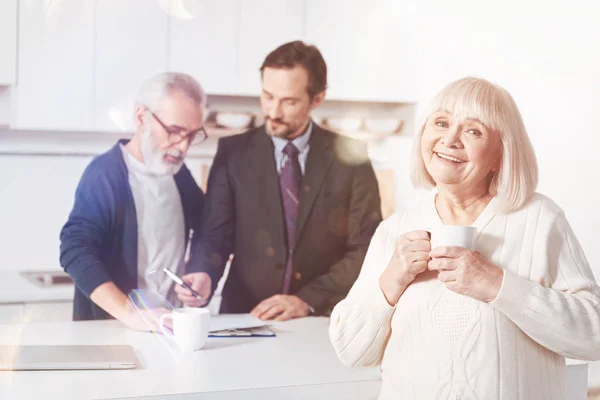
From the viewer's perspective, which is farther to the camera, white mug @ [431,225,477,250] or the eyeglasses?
the eyeglasses

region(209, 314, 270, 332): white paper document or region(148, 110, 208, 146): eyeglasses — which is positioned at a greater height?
region(148, 110, 208, 146): eyeglasses

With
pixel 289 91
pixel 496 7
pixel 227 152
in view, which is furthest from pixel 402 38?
pixel 227 152

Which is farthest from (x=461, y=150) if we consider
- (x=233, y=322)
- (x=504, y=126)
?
(x=233, y=322)

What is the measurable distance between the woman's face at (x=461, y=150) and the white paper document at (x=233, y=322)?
705 mm

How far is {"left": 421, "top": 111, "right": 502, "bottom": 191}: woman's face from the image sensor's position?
1269mm

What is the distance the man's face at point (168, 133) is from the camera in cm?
214

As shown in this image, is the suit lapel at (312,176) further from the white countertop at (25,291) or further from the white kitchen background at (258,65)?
the white countertop at (25,291)

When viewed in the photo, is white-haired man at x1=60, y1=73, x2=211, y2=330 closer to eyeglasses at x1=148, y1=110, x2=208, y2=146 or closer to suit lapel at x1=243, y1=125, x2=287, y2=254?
eyeglasses at x1=148, y1=110, x2=208, y2=146

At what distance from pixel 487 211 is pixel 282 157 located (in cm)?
102

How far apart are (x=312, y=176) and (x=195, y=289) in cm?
53

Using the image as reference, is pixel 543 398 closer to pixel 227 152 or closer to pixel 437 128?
pixel 437 128

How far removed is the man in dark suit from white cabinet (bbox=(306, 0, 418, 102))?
0.60 feet

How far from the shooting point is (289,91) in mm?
2209

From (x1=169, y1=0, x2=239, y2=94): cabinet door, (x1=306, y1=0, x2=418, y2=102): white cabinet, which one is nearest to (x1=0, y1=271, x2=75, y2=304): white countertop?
(x1=169, y1=0, x2=239, y2=94): cabinet door
